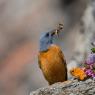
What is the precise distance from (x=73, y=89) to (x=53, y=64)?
2.04 meters

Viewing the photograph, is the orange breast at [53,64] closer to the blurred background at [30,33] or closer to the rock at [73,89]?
the rock at [73,89]

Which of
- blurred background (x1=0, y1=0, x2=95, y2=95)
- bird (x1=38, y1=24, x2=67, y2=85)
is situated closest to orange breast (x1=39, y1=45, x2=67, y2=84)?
bird (x1=38, y1=24, x2=67, y2=85)

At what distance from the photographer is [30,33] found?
1895cm

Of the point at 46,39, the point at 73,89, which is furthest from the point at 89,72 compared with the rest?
the point at 46,39

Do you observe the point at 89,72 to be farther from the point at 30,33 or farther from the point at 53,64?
the point at 30,33

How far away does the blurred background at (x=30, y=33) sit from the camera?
57.6 ft

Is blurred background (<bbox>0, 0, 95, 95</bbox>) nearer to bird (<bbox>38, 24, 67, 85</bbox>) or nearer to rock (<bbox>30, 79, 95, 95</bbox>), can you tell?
bird (<bbox>38, 24, 67, 85</bbox>)

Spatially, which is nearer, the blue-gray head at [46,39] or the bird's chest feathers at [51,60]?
the blue-gray head at [46,39]

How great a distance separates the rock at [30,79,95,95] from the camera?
7234 mm

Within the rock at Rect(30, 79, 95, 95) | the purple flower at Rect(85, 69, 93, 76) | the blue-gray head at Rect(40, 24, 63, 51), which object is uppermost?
the blue-gray head at Rect(40, 24, 63, 51)

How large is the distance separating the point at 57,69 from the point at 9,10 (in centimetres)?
1101

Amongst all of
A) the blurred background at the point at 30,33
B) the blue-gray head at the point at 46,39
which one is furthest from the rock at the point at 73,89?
the blurred background at the point at 30,33

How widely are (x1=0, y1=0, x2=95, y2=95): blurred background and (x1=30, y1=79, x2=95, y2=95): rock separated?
8930mm

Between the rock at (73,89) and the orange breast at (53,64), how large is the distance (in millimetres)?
1735
